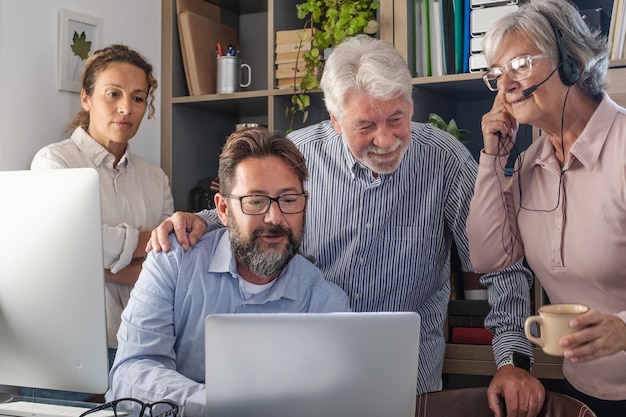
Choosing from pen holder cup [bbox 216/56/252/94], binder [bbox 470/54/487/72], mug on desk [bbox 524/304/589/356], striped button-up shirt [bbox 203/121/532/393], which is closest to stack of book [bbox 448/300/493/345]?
striped button-up shirt [bbox 203/121/532/393]

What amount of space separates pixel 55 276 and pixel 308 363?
1.60 ft

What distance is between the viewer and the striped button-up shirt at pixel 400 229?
214cm

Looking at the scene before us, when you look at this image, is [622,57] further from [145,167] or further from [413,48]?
[145,167]

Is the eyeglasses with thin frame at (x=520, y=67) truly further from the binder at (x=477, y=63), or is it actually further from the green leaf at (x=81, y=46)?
the green leaf at (x=81, y=46)

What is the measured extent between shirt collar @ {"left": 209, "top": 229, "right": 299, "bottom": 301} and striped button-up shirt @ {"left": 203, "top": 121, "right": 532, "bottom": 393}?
0.27m

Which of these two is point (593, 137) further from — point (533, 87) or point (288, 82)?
point (288, 82)

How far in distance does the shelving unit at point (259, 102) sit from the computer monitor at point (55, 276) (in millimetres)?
1795

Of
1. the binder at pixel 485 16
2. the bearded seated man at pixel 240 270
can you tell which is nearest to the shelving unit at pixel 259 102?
the binder at pixel 485 16

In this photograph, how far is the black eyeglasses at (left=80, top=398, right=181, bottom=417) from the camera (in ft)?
4.39

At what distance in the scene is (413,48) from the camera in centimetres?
298

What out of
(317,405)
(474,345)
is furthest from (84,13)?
(317,405)

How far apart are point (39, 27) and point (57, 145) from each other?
1.64ft

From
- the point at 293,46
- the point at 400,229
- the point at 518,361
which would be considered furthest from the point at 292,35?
the point at 518,361

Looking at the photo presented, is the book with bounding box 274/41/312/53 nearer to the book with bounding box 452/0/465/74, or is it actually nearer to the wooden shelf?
the book with bounding box 452/0/465/74
